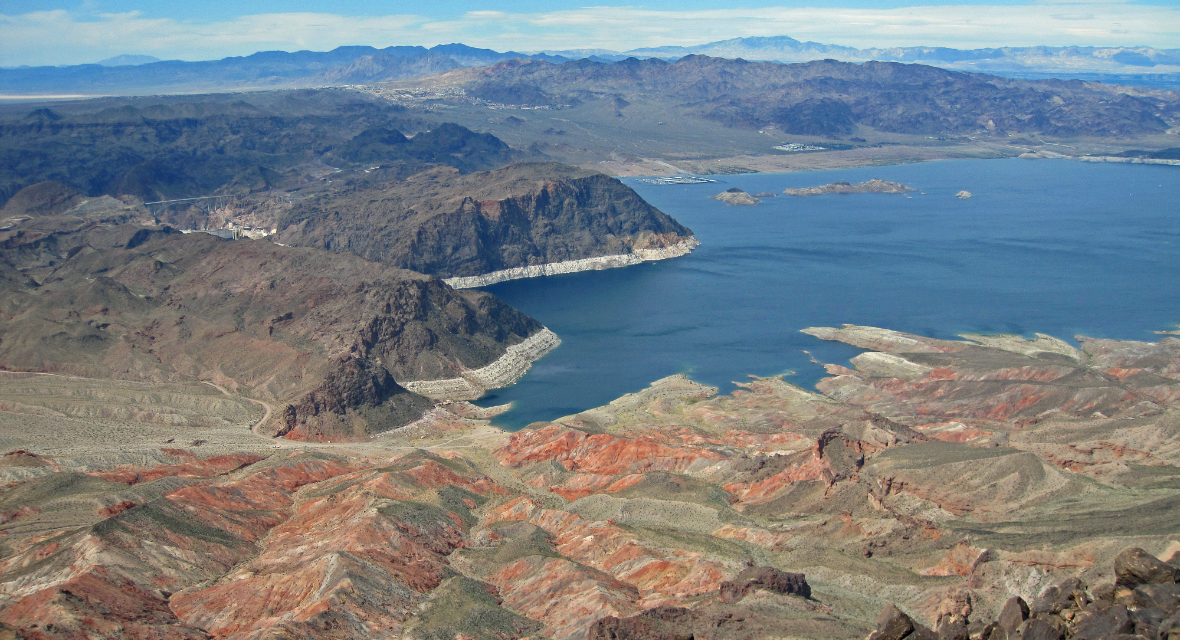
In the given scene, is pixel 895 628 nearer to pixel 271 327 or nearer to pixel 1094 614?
pixel 1094 614

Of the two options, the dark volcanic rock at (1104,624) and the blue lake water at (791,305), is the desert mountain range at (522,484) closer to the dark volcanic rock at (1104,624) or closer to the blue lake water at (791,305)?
the dark volcanic rock at (1104,624)

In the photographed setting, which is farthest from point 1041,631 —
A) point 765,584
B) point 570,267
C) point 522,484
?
point 570,267

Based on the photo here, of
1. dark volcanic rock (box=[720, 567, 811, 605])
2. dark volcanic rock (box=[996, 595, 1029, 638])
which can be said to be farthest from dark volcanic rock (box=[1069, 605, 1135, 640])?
dark volcanic rock (box=[720, 567, 811, 605])

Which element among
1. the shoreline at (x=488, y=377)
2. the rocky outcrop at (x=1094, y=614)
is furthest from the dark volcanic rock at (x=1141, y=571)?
the shoreline at (x=488, y=377)

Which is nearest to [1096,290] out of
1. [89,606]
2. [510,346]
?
[510,346]

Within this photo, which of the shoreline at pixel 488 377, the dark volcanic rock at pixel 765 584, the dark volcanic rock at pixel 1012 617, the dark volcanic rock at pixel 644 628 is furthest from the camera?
the shoreline at pixel 488 377

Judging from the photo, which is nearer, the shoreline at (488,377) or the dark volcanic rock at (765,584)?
the dark volcanic rock at (765,584)

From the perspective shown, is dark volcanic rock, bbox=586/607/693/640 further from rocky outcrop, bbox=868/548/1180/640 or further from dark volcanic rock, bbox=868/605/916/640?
rocky outcrop, bbox=868/548/1180/640
